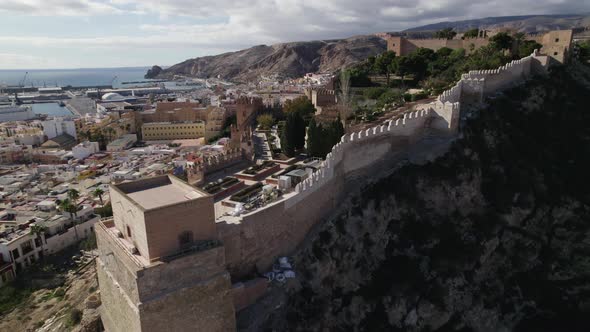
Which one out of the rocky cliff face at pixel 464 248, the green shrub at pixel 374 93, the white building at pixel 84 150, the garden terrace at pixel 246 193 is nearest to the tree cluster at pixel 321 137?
the rocky cliff face at pixel 464 248

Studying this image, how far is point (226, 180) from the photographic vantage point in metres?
15.7

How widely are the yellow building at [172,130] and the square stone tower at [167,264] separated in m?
37.2

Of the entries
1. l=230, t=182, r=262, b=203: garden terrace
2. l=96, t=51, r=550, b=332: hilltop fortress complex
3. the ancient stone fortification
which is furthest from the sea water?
l=96, t=51, r=550, b=332: hilltop fortress complex

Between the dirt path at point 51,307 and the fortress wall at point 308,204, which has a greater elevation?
the fortress wall at point 308,204

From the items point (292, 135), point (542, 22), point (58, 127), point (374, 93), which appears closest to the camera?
point (292, 135)

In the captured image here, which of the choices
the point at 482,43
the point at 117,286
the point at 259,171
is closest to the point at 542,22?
the point at 482,43

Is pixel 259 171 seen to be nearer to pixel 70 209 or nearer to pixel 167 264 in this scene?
pixel 167 264

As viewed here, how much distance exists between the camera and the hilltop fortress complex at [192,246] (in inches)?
337

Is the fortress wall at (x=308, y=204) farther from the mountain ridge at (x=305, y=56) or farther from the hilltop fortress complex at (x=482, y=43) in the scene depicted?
the mountain ridge at (x=305, y=56)

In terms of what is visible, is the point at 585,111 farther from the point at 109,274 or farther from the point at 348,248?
the point at 109,274

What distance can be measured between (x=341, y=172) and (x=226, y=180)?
4.55 meters

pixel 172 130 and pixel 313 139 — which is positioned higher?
pixel 313 139

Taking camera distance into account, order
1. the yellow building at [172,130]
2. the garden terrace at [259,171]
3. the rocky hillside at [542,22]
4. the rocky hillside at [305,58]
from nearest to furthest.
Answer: the garden terrace at [259,171] → the yellow building at [172,130] → the rocky hillside at [305,58] → the rocky hillside at [542,22]

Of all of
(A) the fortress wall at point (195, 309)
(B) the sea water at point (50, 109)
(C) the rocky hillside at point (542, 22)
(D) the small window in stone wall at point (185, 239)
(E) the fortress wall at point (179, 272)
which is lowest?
(B) the sea water at point (50, 109)
